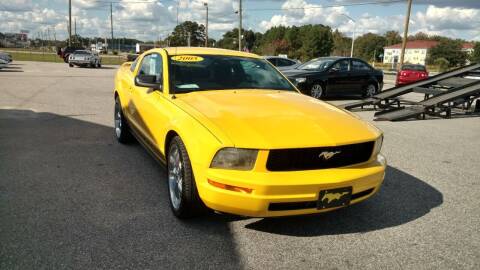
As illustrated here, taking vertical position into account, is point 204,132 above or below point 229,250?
above

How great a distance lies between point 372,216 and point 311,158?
46.5 inches

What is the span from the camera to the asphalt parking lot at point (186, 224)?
9.60 feet

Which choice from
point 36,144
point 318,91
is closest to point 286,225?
point 36,144

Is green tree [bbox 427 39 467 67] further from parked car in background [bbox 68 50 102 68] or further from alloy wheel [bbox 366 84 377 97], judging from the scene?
alloy wheel [bbox 366 84 377 97]

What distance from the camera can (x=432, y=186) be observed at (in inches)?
187

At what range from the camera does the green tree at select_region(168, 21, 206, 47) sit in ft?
361

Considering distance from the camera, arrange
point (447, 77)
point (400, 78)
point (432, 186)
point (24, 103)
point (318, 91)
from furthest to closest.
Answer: point (400, 78) → point (318, 91) → point (447, 77) → point (24, 103) → point (432, 186)

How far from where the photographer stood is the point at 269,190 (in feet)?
9.38

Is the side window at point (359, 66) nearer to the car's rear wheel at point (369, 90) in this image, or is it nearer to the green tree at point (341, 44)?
the car's rear wheel at point (369, 90)

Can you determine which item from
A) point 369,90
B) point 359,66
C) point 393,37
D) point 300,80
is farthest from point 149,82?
point 393,37

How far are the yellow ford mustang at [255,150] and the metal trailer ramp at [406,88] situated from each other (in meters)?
7.58

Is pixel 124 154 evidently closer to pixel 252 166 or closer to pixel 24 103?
pixel 252 166

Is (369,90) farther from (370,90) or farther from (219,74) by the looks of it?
(219,74)

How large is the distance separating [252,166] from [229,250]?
68 cm
